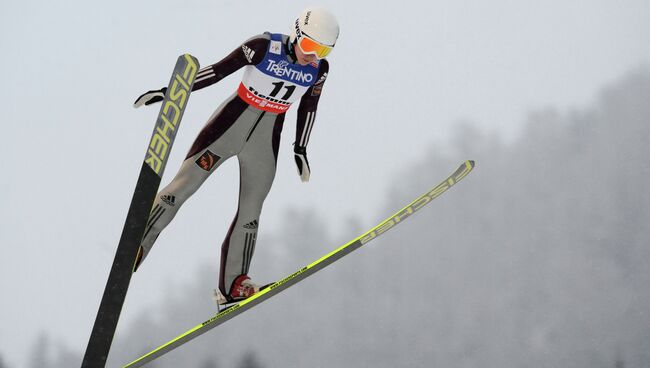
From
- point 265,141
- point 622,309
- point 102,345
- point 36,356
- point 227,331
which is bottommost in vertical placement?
point 102,345

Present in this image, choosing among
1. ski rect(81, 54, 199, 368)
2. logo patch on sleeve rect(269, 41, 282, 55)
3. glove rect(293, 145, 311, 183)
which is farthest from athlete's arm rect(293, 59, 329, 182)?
ski rect(81, 54, 199, 368)

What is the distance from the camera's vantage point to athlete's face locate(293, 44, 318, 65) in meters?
4.55

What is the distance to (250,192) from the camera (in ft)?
15.9

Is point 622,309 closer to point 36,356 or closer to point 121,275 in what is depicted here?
point 36,356

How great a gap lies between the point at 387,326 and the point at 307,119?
19432 millimetres

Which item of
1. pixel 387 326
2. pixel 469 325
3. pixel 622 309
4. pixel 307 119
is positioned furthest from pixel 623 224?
pixel 307 119

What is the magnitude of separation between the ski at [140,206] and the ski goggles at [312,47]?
25.5 inches

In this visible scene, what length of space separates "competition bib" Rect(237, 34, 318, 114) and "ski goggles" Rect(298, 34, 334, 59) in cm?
16

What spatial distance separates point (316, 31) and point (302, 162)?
2.99ft

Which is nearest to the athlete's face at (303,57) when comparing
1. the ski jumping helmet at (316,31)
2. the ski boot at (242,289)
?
the ski jumping helmet at (316,31)

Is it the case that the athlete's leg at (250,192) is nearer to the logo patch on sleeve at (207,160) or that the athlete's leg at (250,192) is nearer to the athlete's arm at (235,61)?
the logo patch on sleeve at (207,160)

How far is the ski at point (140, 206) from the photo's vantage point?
13.8ft

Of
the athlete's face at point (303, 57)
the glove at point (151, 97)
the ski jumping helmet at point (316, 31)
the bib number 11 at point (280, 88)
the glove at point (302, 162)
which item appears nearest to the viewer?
the glove at point (151, 97)

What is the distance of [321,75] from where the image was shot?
4.79 m
